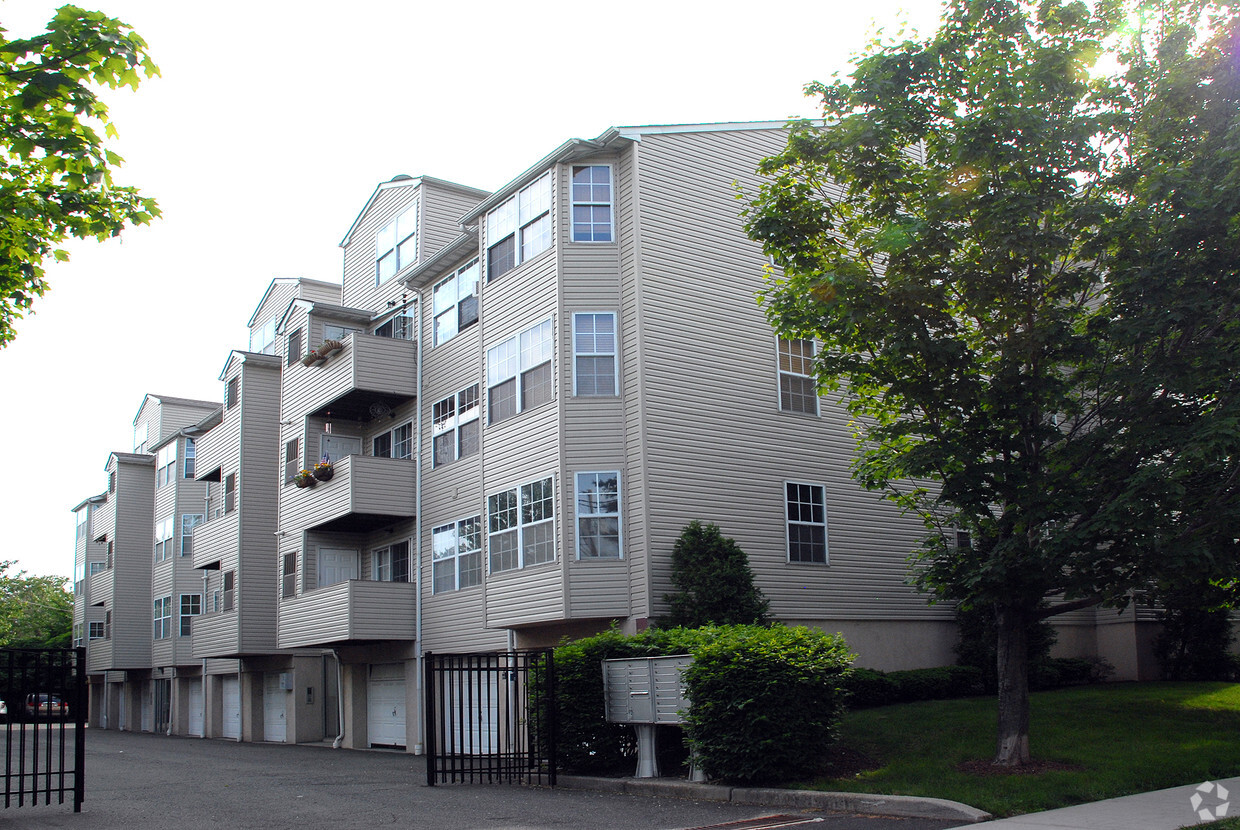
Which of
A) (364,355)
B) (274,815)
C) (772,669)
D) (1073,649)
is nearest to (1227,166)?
(772,669)

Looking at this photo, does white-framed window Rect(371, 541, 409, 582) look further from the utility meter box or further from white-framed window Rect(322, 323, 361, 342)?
the utility meter box

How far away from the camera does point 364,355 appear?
2581cm

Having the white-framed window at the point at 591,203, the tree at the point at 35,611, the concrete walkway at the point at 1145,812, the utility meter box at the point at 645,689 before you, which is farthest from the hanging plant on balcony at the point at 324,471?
the tree at the point at 35,611

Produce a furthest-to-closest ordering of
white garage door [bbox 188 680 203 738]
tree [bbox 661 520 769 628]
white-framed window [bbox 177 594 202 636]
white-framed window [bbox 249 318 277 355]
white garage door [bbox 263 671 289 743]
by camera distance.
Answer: white-framed window [bbox 177 594 202 636]
white garage door [bbox 188 680 203 738]
white-framed window [bbox 249 318 277 355]
white garage door [bbox 263 671 289 743]
tree [bbox 661 520 769 628]

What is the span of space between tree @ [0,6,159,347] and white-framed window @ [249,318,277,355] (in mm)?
23576

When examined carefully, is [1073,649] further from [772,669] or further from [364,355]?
[364,355]

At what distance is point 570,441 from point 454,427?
520 cm

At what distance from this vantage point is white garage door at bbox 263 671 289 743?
33.1m

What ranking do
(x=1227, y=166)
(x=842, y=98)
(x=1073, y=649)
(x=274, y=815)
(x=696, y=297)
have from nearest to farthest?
1. (x=1227, y=166)
2. (x=274, y=815)
3. (x=842, y=98)
4. (x=696, y=297)
5. (x=1073, y=649)

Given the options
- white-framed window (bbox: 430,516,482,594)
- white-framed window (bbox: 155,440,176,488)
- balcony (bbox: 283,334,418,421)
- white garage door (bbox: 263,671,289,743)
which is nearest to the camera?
white-framed window (bbox: 430,516,482,594)

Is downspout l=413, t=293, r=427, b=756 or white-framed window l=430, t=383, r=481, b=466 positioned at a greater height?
white-framed window l=430, t=383, r=481, b=466

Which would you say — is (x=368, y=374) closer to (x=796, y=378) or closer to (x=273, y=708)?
(x=796, y=378)

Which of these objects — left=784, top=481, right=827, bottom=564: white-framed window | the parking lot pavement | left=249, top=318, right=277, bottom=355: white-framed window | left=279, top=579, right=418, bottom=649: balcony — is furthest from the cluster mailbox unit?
left=249, top=318, right=277, bottom=355: white-framed window

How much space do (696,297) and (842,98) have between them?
7035mm
